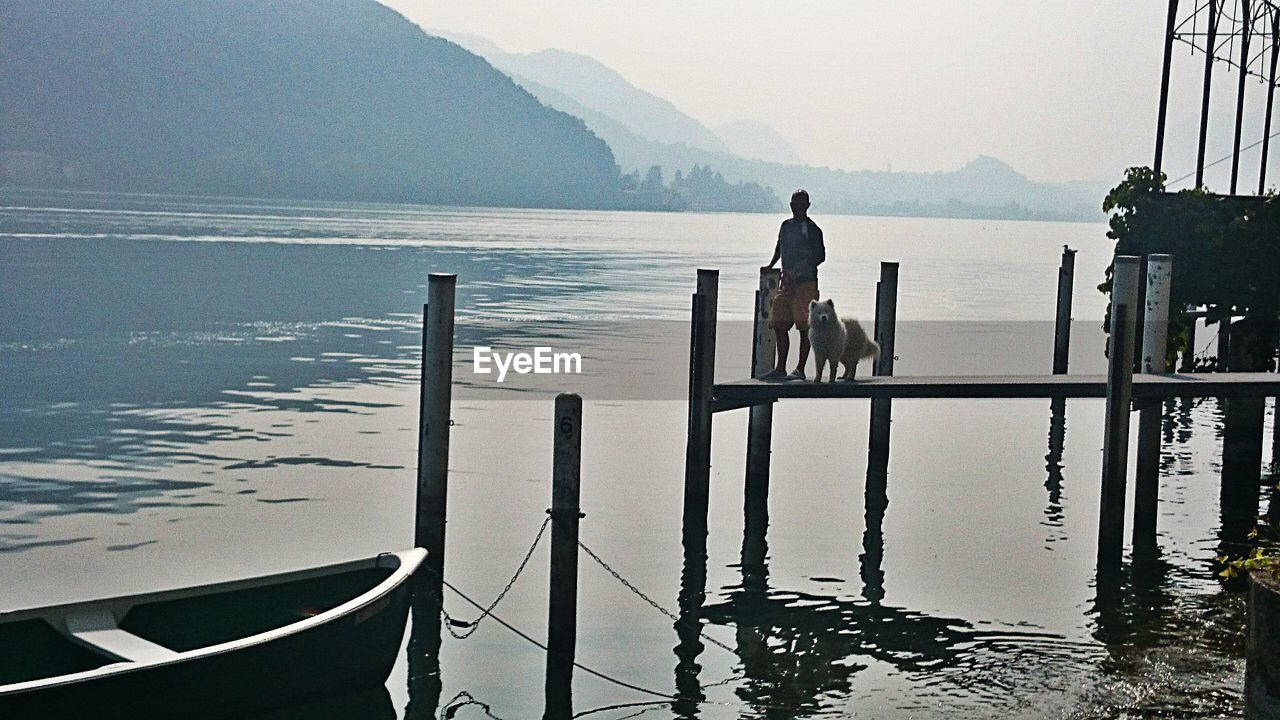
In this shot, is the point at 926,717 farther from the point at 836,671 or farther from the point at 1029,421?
the point at 1029,421

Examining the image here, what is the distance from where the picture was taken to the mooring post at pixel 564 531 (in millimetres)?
11062

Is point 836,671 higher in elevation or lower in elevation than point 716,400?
lower

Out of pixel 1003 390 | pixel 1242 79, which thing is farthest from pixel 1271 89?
pixel 1003 390

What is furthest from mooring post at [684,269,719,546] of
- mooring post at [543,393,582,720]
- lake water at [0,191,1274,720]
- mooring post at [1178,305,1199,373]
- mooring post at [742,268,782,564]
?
mooring post at [1178,305,1199,373]

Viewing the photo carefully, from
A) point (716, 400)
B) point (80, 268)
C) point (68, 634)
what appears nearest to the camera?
point (68, 634)

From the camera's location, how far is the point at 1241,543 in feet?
56.5

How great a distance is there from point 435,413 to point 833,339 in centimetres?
479

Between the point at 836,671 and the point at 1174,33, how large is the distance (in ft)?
51.7

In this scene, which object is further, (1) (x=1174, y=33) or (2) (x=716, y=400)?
Answer: (1) (x=1174, y=33)

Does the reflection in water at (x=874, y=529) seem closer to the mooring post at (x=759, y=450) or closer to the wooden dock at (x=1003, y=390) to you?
the wooden dock at (x=1003, y=390)

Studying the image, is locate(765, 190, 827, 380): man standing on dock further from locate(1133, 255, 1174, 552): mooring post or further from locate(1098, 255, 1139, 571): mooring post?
locate(1133, 255, 1174, 552): mooring post

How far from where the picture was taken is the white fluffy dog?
1525 centimetres

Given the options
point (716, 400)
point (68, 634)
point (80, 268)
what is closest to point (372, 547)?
point (716, 400)

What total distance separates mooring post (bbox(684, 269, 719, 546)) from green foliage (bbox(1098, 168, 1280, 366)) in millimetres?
9855
